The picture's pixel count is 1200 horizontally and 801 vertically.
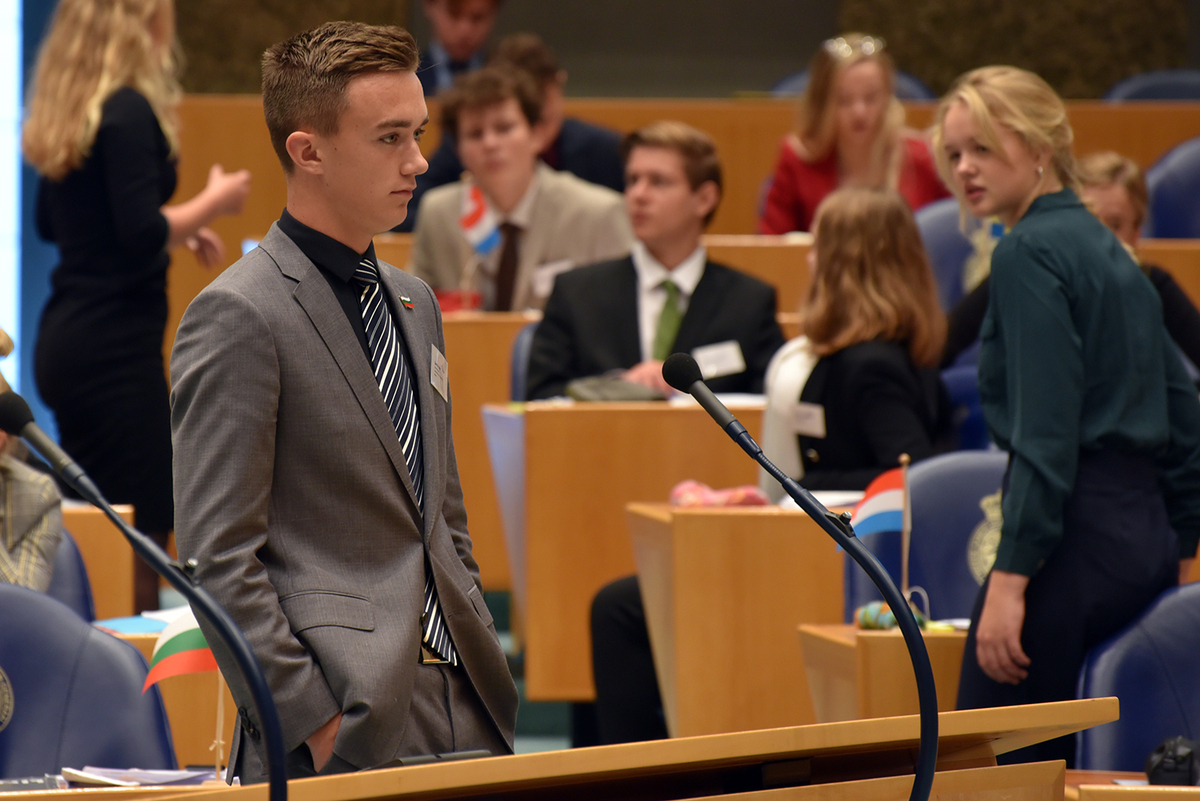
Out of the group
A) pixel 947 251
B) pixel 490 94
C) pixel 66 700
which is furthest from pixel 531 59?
pixel 66 700

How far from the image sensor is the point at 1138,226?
3.60 m

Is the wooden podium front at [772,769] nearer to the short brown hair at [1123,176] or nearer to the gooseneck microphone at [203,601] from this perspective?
the gooseneck microphone at [203,601]

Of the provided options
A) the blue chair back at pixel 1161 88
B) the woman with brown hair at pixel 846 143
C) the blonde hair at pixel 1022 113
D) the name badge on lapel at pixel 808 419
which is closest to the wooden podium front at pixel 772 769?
the blonde hair at pixel 1022 113

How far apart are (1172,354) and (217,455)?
144cm

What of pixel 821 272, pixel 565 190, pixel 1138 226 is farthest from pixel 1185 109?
pixel 821 272

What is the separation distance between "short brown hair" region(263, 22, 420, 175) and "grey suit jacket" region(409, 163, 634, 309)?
9.30ft

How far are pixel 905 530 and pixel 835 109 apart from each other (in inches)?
101

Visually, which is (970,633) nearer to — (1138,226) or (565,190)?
(1138,226)

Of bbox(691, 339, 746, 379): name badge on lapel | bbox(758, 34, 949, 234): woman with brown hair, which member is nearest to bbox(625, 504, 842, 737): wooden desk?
bbox(691, 339, 746, 379): name badge on lapel

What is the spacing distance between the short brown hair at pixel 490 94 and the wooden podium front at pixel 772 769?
3277 millimetres

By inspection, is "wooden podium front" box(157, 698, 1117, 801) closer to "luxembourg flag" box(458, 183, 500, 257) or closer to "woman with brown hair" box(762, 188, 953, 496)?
"woman with brown hair" box(762, 188, 953, 496)

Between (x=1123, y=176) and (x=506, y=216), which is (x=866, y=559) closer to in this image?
(x=1123, y=176)

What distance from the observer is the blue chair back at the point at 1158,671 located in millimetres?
1962

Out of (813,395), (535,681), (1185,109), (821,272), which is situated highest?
(1185,109)
